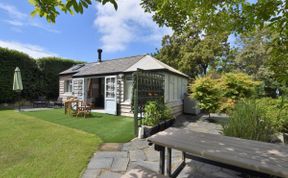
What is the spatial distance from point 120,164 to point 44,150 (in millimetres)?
2010

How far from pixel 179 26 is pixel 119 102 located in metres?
6.89

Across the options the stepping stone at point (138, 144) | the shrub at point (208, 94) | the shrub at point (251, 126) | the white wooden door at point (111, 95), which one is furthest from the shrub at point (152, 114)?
the white wooden door at point (111, 95)

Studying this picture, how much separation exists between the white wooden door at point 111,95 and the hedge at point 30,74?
8173mm

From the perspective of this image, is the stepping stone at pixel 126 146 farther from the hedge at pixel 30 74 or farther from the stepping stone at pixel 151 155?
the hedge at pixel 30 74

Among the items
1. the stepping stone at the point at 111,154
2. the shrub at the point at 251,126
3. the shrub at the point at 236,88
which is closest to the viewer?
the shrub at the point at 251,126

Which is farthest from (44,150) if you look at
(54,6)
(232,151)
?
(232,151)

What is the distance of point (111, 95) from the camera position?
10789mm

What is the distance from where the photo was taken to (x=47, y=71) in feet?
54.1

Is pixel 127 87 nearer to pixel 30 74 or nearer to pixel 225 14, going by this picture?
pixel 225 14

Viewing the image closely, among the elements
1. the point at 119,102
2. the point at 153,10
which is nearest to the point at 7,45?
the point at 119,102

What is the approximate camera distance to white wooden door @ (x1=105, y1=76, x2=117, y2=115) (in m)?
10.5

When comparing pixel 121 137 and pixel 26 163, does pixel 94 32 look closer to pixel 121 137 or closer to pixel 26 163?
pixel 121 137

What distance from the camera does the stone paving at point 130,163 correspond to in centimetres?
351

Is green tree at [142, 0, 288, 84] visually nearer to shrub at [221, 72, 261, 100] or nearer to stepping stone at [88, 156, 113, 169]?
stepping stone at [88, 156, 113, 169]
